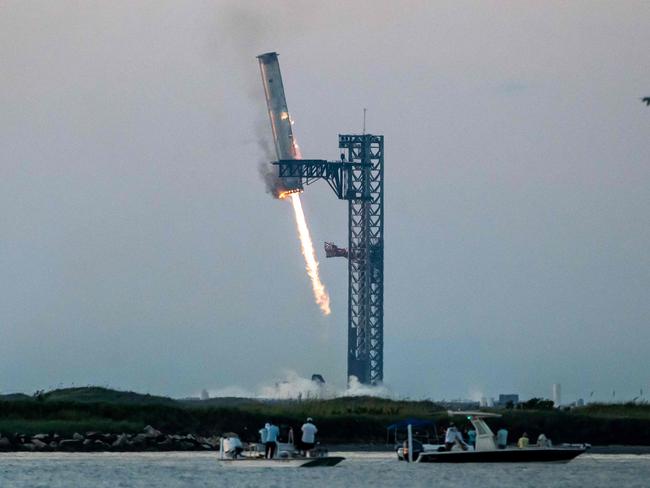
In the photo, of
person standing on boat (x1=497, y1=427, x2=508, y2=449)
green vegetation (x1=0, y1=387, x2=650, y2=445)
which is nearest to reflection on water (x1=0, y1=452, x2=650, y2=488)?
person standing on boat (x1=497, y1=427, x2=508, y2=449)

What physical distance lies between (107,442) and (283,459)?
17756 mm

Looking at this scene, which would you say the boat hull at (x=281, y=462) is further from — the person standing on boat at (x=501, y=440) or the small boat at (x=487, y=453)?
the person standing on boat at (x=501, y=440)

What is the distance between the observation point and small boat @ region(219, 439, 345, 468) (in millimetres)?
97562

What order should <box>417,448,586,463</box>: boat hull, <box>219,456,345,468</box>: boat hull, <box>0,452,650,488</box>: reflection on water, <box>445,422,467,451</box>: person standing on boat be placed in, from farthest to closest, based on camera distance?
<box>445,422,467,451</box>: person standing on boat, <box>417,448,586,463</box>: boat hull, <box>219,456,345,468</box>: boat hull, <box>0,452,650,488</box>: reflection on water

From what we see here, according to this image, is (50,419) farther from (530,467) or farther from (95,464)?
(530,467)

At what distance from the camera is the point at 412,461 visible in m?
102

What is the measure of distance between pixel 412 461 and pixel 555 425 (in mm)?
18626

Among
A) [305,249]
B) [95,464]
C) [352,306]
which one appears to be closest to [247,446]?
[95,464]

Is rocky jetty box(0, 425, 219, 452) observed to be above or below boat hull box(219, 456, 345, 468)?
above

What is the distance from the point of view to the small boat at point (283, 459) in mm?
97562

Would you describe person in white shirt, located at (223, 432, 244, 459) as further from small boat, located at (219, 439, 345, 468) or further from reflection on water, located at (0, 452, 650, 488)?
reflection on water, located at (0, 452, 650, 488)

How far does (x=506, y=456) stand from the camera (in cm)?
9850

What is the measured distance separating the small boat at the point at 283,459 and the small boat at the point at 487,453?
4649 millimetres

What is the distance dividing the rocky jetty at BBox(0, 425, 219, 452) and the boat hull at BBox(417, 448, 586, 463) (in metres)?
17.0
